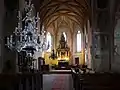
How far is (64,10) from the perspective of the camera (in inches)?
1303

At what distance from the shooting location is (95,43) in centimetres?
1986

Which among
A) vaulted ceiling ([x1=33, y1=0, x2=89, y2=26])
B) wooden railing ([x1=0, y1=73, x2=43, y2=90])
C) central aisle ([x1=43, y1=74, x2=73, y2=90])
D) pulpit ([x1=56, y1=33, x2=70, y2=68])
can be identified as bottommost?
central aisle ([x1=43, y1=74, x2=73, y2=90])

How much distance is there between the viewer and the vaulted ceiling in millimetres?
27534

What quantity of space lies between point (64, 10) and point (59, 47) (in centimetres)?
567

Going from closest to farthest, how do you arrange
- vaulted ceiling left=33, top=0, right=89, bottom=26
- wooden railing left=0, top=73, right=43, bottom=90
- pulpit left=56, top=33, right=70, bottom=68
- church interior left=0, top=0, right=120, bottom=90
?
1. wooden railing left=0, top=73, right=43, bottom=90
2. church interior left=0, top=0, right=120, bottom=90
3. vaulted ceiling left=33, top=0, right=89, bottom=26
4. pulpit left=56, top=33, right=70, bottom=68

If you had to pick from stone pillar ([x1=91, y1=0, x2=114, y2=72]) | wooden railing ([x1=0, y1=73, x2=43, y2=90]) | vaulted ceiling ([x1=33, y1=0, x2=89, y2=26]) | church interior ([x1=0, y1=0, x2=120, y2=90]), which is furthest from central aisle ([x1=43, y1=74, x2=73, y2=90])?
vaulted ceiling ([x1=33, y1=0, x2=89, y2=26])

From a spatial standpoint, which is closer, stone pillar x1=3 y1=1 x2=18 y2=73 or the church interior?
the church interior

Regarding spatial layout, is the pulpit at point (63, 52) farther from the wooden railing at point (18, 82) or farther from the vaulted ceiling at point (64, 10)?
the wooden railing at point (18, 82)

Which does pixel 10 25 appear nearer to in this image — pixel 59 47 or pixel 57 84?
pixel 57 84

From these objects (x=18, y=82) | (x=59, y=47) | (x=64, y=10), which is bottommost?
(x=18, y=82)

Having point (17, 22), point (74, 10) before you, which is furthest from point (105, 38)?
point (74, 10)

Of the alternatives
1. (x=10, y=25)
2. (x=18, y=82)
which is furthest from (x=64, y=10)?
(x=18, y=82)

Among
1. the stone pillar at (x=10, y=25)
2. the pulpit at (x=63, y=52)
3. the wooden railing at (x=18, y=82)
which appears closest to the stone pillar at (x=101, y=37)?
the stone pillar at (x=10, y=25)

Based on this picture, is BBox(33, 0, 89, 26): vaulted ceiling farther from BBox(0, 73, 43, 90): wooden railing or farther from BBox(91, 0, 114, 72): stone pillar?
BBox(0, 73, 43, 90): wooden railing
